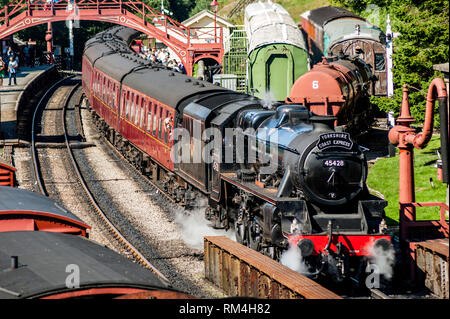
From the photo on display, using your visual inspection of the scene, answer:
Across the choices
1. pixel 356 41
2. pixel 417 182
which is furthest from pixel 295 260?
pixel 356 41

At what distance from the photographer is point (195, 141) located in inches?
699

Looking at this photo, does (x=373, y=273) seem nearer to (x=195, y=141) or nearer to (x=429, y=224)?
(x=429, y=224)

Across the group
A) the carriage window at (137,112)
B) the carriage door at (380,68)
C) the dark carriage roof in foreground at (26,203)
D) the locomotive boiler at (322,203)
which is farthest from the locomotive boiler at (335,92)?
the dark carriage roof in foreground at (26,203)

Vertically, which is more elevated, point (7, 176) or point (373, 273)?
point (7, 176)

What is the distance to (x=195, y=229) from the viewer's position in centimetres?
1809

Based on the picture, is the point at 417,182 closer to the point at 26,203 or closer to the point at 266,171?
the point at 266,171

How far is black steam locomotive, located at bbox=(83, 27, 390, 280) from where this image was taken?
12.7m

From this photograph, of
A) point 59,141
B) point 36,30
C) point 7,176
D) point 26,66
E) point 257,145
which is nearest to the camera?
point 257,145

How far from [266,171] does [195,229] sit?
14.4ft

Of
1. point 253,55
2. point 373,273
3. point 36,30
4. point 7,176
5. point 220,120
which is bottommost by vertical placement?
point 373,273

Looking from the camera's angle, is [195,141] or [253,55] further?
[253,55]

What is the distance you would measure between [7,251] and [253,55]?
88.2 ft

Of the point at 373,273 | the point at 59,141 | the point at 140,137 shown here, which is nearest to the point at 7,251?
the point at 373,273

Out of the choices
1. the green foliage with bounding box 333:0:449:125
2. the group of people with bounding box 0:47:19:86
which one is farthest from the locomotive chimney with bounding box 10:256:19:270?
the group of people with bounding box 0:47:19:86
